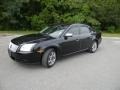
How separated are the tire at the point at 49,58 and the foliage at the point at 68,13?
1219cm

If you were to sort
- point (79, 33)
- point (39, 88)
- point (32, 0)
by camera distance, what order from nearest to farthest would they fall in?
point (39, 88) < point (79, 33) < point (32, 0)

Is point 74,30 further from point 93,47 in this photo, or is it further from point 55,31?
point 93,47

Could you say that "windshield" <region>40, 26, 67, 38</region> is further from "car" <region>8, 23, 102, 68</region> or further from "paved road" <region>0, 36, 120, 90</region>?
"paved road" <region>0, 36, 120, 90</region>

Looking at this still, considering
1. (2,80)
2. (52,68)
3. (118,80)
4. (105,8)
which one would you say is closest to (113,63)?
Answer: (118,80)

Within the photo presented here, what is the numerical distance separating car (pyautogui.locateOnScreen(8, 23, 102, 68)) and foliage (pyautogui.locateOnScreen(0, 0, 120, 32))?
10.7 meters

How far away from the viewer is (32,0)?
2078 centimetres

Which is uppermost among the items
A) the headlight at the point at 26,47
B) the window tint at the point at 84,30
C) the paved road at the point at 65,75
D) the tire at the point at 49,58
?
the window tint at the point at 84,30

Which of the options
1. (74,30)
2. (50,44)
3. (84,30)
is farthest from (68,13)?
(50,44)

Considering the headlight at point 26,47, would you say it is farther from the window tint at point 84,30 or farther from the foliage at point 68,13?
the foliage at point 68,13

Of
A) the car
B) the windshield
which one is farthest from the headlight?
the windshield

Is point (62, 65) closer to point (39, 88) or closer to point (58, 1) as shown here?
point (39, 88)

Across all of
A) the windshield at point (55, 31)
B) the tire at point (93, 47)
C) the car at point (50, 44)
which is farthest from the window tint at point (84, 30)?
the windshield at point (55, 31)

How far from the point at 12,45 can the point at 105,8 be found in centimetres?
1462

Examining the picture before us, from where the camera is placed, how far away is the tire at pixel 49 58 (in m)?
6.35
